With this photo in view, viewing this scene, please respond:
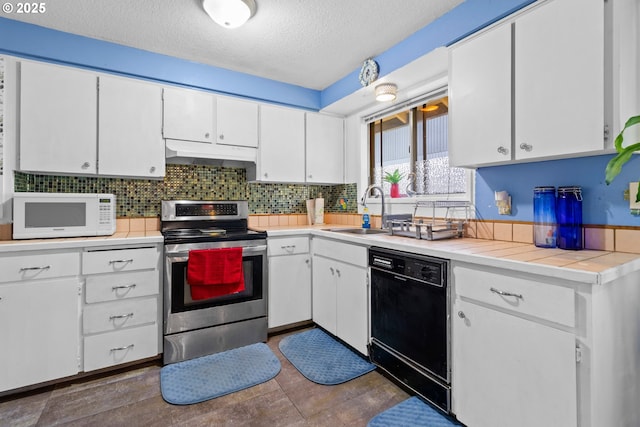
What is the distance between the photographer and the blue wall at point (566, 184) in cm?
151

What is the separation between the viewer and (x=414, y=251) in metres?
1.79

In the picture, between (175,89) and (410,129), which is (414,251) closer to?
(410,129)

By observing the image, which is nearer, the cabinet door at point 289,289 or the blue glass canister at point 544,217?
the blue glass canister at point 544,217

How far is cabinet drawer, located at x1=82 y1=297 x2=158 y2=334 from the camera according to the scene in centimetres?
204

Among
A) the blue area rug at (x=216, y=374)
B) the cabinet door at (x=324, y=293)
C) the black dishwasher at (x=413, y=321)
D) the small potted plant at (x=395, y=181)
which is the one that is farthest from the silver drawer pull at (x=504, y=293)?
the small potted plant at (x=395, y=181)

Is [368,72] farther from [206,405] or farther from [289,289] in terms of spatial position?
[206,405]

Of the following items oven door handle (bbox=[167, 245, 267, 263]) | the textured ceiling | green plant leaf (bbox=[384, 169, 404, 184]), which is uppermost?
the textured ceiling

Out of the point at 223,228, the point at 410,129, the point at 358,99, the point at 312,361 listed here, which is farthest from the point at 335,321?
the point at 358,99

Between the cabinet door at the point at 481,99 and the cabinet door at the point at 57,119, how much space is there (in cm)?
253

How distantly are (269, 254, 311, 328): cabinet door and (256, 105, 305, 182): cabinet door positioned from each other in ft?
2.74

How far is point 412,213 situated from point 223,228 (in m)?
1.73

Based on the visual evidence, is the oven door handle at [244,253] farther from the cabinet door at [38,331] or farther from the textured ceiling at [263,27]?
the textured ceiling at [263,27]

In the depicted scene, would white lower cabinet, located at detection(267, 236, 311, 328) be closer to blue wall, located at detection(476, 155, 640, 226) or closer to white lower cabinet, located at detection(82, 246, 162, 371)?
white lower cabinet, located at detection(82, 246, 162, 371)

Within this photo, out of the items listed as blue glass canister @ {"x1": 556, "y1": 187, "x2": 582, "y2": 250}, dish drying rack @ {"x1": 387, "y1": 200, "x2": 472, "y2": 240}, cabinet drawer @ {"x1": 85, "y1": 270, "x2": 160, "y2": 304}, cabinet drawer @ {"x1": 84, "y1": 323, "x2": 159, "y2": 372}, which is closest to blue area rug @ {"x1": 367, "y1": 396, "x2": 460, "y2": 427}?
dish drying rack @ {"x1": 387, "y1": 200, "x2": 472, "y2": 240}
